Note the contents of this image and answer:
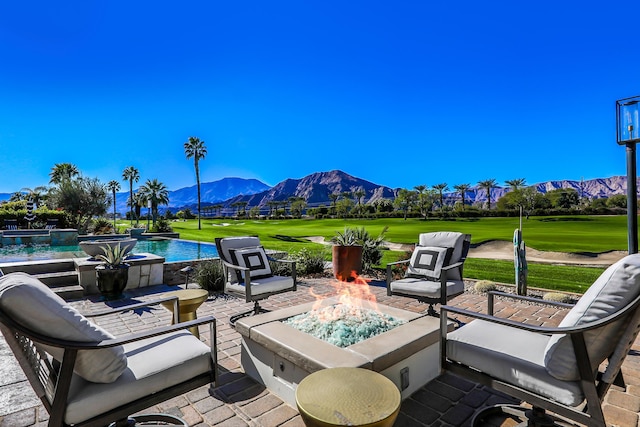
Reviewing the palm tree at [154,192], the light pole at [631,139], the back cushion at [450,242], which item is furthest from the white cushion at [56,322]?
the palm tree at [154,192]

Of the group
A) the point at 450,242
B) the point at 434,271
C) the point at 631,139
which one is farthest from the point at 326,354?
the point at 631,139

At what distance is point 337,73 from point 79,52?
11.3 m

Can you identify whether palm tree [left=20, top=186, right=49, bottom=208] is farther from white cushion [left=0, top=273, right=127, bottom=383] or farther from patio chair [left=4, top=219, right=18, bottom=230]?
white cushion [left=0, top=273, right=127, bottom=383]

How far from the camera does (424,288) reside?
406 cm

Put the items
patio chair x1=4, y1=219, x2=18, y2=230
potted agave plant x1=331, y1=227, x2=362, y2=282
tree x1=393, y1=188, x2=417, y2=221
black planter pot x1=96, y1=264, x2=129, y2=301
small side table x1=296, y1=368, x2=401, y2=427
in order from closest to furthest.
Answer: small side table x1=296, y1=368, x2=401, y2=427 → black planter pot x1=96, y1=264, x2=129, y2=301 → potted agave plant x1=331, y1=227, x2=362, y2=282 → patio chair x1=4, y1=219, x2=18, y2=230 → tree x1=393, y1=188, x2=417, y2=221

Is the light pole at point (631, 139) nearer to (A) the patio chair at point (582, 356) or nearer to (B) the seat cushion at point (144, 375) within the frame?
(A) the patio chair at point (582, 356)

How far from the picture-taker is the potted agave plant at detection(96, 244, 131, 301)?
5.65 m

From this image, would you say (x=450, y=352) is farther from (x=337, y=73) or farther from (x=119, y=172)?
(x=119, y=172)

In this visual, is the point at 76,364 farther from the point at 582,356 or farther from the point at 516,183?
the point at 516,183

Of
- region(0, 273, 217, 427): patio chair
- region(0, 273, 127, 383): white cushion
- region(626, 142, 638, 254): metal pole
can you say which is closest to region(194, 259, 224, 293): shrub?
region(0, 273, 217, 427): patio chair

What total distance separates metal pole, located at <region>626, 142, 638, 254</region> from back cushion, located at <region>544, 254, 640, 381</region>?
10.3 feet

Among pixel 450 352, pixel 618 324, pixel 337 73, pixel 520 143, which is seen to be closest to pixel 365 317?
pixel 450 352

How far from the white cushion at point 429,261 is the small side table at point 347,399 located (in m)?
3.19

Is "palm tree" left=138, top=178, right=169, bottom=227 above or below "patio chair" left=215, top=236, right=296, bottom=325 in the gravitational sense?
above
